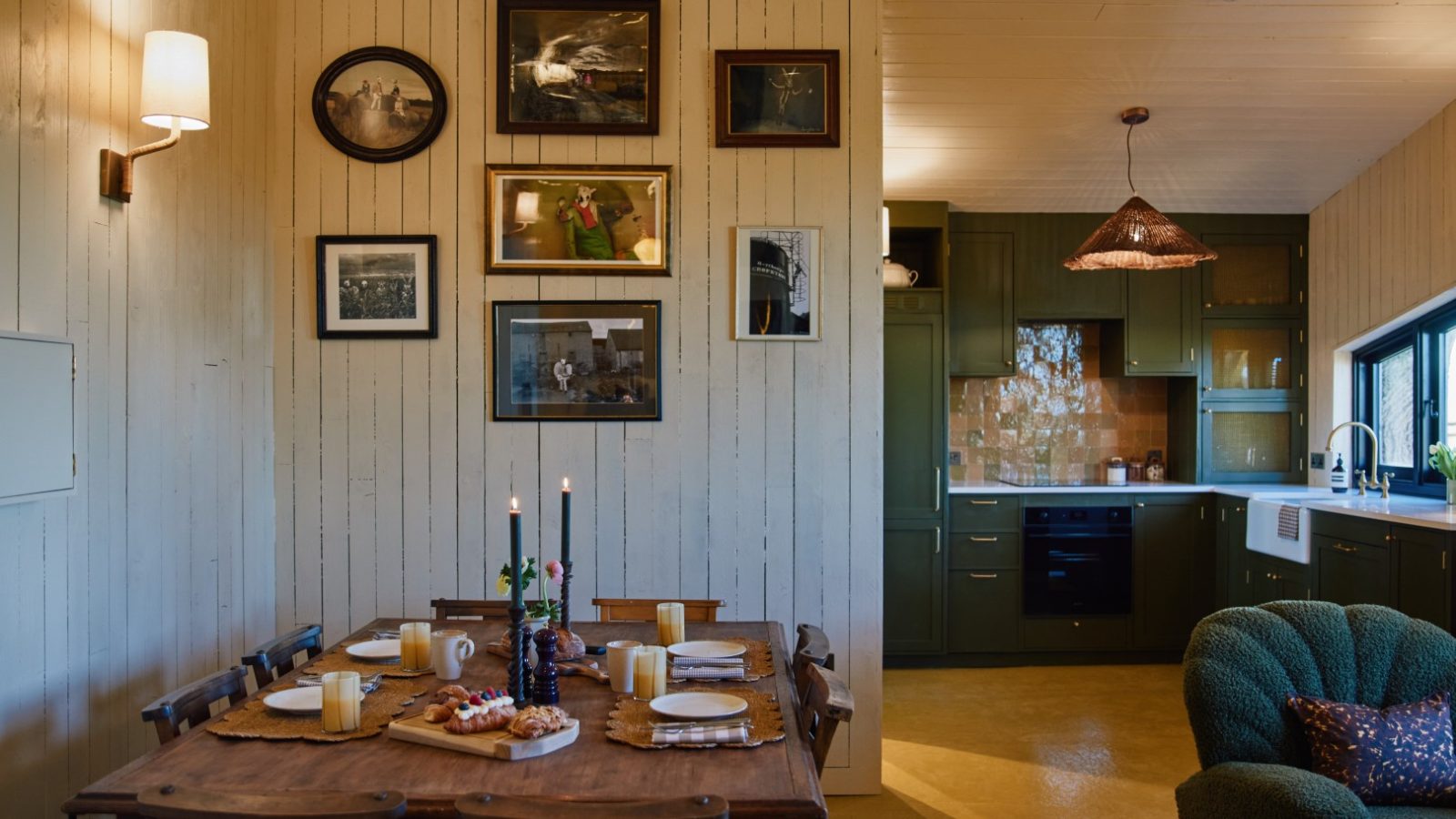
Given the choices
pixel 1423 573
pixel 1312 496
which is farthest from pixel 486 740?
pixel 1312 496

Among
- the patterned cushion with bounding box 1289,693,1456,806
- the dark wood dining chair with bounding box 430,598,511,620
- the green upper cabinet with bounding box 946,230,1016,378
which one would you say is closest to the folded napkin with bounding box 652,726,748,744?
the dark wood dining chair with bounding box 430,598,511,620

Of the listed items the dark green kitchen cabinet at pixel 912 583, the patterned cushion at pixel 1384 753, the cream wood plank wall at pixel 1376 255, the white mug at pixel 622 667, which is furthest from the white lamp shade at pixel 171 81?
the cream wood plank wall at pixel 1376 255

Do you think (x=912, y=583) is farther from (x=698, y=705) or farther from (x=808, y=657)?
(x=698, y=705)

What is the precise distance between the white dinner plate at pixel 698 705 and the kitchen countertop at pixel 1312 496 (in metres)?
3.16

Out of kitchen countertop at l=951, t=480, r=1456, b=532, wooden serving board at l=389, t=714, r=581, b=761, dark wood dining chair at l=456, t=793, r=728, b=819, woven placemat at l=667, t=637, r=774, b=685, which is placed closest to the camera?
dark wood dining chair at l=456, t=793, r=728, b=819

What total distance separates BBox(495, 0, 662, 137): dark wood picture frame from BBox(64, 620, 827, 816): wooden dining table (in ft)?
7.43

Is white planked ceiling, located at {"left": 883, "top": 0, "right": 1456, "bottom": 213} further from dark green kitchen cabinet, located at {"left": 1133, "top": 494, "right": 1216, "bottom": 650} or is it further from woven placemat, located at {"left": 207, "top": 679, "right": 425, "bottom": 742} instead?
woven placemat, located at {"left": 207, "top": 679, "right": 425, "bottom": 742}

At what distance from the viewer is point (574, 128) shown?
376 cm

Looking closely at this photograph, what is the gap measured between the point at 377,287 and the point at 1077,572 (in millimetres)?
3872

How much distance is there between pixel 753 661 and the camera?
264cm

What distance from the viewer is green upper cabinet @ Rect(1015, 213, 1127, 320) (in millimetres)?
5918

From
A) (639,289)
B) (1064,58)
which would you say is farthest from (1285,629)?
(1064,58)

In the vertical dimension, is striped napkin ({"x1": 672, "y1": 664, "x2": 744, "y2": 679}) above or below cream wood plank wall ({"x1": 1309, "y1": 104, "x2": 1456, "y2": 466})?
below

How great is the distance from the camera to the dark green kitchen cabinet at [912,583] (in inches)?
223
